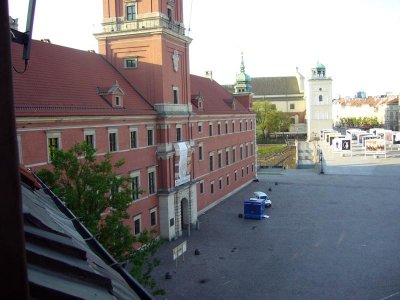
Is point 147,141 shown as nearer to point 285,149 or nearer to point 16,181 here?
point 16,181

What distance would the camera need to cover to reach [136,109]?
25.9m

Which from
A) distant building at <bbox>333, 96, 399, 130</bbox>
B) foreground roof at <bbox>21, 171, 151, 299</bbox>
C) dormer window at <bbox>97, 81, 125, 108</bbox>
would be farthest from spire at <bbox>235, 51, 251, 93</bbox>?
distant building at <bbox>333, 96, 399, 130</bbox>

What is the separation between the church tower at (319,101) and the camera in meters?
99.4

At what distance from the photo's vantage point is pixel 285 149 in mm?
85938

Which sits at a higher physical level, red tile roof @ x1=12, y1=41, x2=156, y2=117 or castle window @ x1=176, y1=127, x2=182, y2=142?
red tile roof @ x1=12, y1=41, x2=156, y2=117

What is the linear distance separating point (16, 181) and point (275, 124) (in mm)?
99117

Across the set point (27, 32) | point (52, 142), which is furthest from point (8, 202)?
point (52, 142)

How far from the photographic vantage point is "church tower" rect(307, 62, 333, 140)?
9944 cm

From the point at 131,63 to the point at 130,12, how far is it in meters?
3.28

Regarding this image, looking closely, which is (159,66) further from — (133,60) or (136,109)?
(136,109)

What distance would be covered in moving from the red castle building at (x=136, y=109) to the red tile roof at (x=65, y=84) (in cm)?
7

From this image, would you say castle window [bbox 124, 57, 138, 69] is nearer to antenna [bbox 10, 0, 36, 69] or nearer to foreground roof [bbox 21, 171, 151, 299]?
antenna [bbox 10, 0, 36, 69]

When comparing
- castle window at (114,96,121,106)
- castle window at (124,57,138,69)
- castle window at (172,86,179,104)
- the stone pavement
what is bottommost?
the stone pavement

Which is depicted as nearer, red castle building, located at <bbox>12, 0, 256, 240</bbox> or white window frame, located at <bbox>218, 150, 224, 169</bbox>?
red castle building, located at <bbox>12, 0, 256, 240</bbox>
